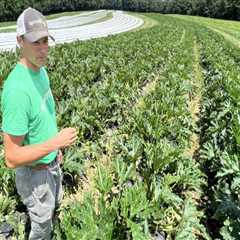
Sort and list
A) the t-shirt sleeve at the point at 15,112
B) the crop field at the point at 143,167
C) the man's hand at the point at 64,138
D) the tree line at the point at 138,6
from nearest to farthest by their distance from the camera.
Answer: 1. the t-shirt sleeve at the point at 15,112
2. the man's hand at the point at 64,138
3. the crop field at the point at 143,167
4. the tree line at the point at 138,6

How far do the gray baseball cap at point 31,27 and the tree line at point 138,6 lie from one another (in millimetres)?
63704

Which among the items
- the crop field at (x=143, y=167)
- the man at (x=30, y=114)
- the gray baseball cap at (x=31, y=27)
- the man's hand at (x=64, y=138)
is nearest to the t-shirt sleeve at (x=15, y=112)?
the man at (x=30, y=114)

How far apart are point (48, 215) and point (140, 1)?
12419cm

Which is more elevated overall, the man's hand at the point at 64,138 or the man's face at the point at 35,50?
the man's face at the point at 35,50

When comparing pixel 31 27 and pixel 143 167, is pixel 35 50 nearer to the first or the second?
pixel 31 27

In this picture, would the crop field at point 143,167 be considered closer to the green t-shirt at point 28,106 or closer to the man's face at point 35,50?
the green t-shirt at point 28,106

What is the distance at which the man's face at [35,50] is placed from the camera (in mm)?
3219

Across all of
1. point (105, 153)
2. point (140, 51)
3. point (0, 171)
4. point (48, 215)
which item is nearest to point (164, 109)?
point (105, 153)

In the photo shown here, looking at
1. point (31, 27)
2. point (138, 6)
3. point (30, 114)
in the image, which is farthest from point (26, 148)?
point (138, 6)

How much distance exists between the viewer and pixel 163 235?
556 centimetres

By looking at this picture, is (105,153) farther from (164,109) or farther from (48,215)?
(48,215)

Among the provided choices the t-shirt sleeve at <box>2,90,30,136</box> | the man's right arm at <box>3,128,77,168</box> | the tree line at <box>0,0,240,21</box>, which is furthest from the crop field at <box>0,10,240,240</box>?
the tree line at <box>0,0,240,21</box>

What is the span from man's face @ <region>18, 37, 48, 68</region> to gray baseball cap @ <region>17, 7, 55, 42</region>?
1.4 inches

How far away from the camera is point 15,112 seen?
3139mm
